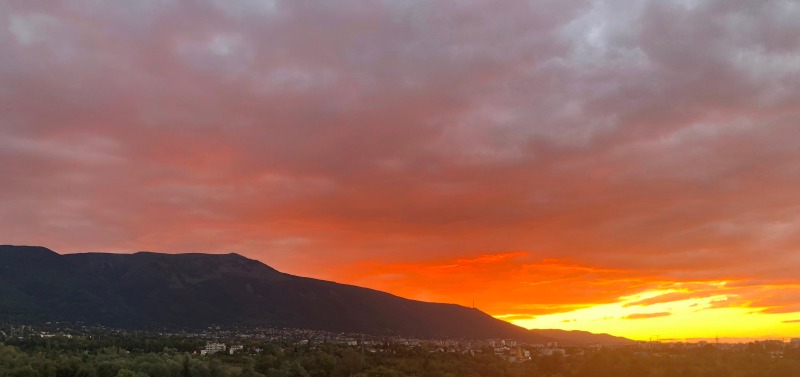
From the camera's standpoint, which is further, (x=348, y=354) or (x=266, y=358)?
(x=348, y=354)

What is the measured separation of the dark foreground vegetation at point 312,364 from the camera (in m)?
56.8

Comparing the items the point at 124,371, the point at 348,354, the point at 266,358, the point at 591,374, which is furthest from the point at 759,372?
the point at 124,371

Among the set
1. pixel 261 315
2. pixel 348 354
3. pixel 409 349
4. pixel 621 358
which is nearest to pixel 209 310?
pixel 261 315

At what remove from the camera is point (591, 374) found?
74750mm

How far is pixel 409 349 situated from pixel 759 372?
48.6 metres

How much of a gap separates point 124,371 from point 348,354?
32.7m

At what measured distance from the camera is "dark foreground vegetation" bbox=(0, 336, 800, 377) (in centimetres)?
5676

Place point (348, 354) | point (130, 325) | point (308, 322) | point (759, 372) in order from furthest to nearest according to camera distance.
Result: point (308, 322) < point (130, 325) < point (348, 354) < point (759, 372)

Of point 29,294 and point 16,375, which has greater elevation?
point 29,294

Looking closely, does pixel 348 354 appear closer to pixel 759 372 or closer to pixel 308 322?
pixel 759 372

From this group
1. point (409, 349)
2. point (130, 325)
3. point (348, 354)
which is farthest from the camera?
point (130, 325)

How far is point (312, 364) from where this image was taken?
7425 cm

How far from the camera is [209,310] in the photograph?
19962 centimetres

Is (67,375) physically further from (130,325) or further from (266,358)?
(130,325)
